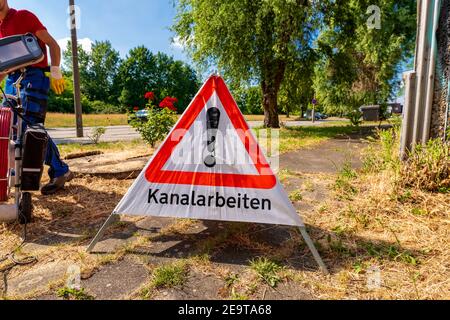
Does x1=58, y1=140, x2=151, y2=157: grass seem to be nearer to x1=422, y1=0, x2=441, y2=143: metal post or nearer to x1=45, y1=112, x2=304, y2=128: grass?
x1=422, y1=0, x2=441, y2=143: metal post

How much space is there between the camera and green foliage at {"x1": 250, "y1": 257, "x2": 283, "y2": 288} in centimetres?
185

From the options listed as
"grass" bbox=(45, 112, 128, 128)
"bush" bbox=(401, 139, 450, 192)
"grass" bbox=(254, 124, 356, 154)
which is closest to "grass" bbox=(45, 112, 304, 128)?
→ "grass" bbox=(45, 112, 128, 128)

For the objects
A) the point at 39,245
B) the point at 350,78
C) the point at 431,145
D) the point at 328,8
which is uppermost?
the point at 328,8

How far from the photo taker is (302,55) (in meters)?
13.2

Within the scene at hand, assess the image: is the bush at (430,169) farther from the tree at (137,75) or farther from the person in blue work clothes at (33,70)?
the tree at (137,75)

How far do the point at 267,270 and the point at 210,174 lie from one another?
797 mm

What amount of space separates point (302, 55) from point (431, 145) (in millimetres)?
10983

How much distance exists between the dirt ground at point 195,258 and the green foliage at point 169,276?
2 cm

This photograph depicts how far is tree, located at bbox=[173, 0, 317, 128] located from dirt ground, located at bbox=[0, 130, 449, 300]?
10.2 m

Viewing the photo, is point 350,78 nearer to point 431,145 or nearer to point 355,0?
point 355,0

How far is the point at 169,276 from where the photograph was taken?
6.10ft

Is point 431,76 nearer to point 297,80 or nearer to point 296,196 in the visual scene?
point 296,196

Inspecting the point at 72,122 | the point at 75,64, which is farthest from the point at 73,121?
the point at 75,64
